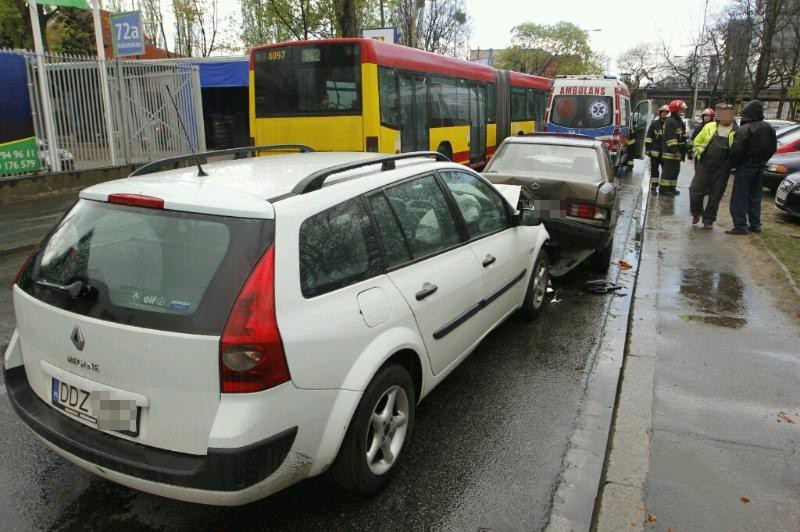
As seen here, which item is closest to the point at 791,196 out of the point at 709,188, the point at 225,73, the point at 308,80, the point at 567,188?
the point at 709,188

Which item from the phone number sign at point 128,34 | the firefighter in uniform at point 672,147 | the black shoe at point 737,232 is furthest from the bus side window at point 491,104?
the phone number sign at point 128,34

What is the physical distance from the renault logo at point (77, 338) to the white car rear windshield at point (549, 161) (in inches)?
219

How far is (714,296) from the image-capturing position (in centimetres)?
611

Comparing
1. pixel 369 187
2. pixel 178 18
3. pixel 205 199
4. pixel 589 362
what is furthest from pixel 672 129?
pixel 178 18

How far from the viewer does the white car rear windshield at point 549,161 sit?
7004 millimetres

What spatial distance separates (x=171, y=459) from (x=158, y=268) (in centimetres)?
76

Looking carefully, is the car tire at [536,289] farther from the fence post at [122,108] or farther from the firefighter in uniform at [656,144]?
the fence post at [122,108]

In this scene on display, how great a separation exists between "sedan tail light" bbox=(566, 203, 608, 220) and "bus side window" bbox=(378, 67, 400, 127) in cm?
479

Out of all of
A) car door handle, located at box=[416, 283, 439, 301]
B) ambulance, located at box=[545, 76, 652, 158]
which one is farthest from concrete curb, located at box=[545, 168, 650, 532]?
ambulance, located at box=[545, 76, 652, 158]

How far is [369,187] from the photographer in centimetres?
308

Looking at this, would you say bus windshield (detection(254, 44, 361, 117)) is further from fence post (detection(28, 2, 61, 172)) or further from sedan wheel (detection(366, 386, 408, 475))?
sedan wheel (detection(366, 386, 408, 475))

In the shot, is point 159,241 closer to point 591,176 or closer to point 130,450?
point 130,450

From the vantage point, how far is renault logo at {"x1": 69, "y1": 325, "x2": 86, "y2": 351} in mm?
2406

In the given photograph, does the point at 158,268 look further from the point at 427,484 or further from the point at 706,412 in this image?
the point at 706,412
